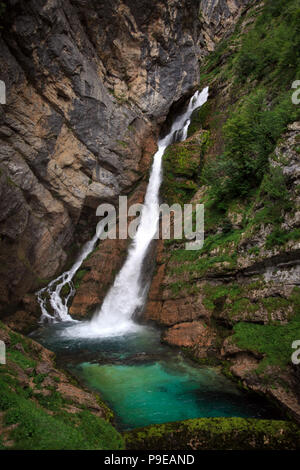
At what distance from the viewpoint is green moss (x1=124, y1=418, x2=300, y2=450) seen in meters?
6.10

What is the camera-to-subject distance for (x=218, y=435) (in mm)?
6391

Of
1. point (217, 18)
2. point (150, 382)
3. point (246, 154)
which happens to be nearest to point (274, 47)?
point (246, 154)

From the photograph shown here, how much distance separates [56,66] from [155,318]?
60.8 feet

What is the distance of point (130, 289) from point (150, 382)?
360 inches

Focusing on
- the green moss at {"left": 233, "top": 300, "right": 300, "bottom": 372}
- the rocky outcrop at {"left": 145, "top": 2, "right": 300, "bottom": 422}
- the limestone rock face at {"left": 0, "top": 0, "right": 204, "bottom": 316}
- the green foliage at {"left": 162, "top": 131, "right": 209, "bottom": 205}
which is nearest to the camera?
the green moss at {"left": 233, "top": 300, "right": 300, "bottom": 372}

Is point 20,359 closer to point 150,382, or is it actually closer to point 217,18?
point 150,382

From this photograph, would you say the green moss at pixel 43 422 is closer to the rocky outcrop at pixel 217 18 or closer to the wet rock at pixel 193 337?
the wet rock at pixel 193 337

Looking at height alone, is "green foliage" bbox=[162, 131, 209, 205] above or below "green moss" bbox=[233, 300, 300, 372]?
above

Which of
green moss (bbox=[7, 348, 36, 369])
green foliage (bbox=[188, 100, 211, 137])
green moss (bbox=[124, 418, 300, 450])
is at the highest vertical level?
green foliage (bbox=[188, 100, 211, 137])

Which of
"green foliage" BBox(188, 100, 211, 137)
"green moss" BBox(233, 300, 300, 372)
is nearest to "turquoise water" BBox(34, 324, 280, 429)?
"green moss" BBox(233, 300, 300, 372)

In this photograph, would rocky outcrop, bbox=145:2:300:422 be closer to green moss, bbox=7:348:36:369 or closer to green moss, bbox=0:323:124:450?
green moss, bbox=0:323:124:450

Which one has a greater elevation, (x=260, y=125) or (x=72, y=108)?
(x=72, y=108)

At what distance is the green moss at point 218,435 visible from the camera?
20.0 feet

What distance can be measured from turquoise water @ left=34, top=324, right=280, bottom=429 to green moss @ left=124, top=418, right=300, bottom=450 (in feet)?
2.92
